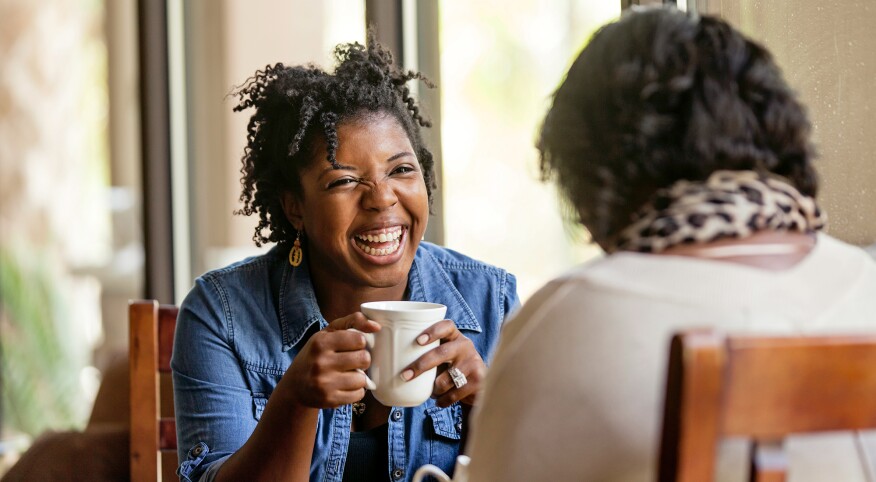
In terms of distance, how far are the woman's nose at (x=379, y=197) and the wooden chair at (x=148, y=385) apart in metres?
0.39

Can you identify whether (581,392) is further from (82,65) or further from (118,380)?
(82,65)

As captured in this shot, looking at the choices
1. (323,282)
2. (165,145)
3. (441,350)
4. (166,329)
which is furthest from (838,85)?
(165,145)

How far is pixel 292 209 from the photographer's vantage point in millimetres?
1585

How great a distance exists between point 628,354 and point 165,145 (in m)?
2.77

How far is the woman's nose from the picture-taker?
4.72 ft

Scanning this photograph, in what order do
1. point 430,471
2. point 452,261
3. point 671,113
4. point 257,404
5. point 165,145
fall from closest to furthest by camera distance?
point 671,113, point 430,471, point 257,404, point 452,261, point 165,145

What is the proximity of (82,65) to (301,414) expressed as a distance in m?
2.94

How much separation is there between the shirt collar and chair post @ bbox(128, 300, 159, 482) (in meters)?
0.22

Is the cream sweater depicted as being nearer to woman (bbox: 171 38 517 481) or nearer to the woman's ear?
woman (bbox: 171 38 517 481)

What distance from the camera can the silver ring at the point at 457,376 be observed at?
121 centimetres

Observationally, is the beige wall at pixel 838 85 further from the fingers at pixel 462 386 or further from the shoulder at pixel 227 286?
the shoulder at pixel 227 286

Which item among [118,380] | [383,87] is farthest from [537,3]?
[118,380]

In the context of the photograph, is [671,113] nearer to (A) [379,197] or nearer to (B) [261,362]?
(A) [379,197]

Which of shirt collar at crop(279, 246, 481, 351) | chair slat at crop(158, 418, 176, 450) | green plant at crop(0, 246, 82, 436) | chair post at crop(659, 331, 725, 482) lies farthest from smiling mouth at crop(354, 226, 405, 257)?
green plant at crop(0, 246, 82, 436)
